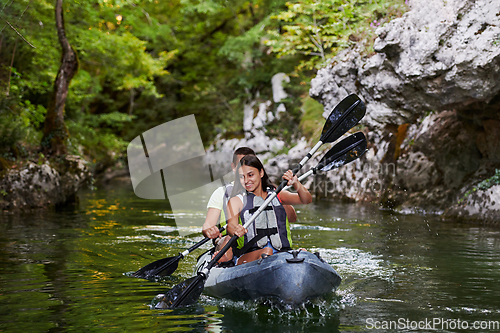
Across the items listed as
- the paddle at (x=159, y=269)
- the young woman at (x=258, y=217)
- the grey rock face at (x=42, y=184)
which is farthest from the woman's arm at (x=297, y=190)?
the grey rock face at (x=42, y=184)

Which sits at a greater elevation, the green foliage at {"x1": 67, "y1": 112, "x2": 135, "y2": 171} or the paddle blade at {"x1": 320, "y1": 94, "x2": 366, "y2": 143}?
the green foliage at {"x1": 67, "y1": 112, "x2": 135, "y2": 171}

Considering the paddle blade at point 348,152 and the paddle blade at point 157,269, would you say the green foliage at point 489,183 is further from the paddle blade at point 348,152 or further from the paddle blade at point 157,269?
the paddle blade at point 157,269

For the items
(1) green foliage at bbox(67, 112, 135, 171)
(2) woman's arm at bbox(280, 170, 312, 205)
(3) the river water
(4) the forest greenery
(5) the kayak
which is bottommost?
(3) the river water

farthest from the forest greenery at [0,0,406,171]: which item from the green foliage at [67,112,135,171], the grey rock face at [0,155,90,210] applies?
the grey rock face at [0,155,90,210]

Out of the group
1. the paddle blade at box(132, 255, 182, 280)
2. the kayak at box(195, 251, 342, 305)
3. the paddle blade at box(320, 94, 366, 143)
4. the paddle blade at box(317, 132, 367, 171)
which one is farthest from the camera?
the paddle blade at box(132, 255, 182, 280)

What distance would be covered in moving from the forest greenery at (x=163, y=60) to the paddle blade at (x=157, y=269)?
10.2ft

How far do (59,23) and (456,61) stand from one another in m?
9.13

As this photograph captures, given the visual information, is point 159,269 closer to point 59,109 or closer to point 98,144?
point 59,109

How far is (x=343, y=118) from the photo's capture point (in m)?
4.93

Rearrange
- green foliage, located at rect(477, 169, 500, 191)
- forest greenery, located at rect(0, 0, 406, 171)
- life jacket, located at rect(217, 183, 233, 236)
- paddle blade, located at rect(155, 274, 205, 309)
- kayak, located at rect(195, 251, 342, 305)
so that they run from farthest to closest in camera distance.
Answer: forest greenery, located at rect(0, 0, 406, 171)
green foliage, located at rect(477, 169, 500, 191)
life jacket, located at rect(217, 183, 233, 236)
paddle blade, located at rect(155, 274, 205, 309)
kayak, located at rect(195, 251, 342, 305)

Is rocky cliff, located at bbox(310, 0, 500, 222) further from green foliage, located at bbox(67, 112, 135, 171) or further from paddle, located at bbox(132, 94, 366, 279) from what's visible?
green foliage, located at bbox(67, 112, 135, 171)

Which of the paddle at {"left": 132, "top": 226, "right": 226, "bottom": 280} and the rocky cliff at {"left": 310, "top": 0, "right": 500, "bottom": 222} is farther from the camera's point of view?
the rocky cliff at {"left": 310, "top": 0, "right": 500, "bottom": 222}

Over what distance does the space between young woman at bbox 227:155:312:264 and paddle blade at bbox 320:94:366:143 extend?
0.88m

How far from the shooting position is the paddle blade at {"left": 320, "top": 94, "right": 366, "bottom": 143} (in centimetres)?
494
